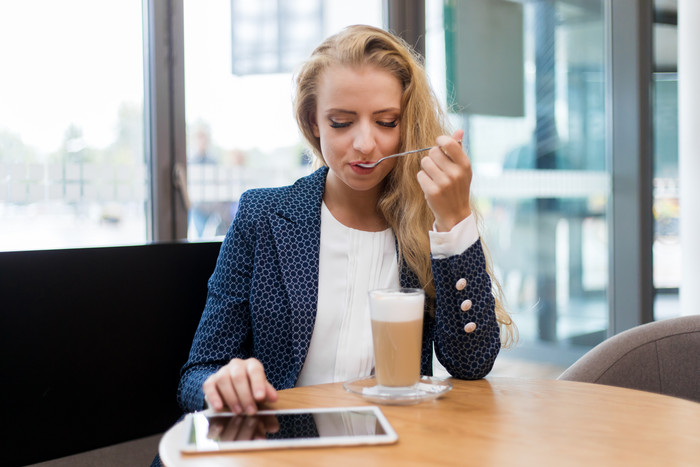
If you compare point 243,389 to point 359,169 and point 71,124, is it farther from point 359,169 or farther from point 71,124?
point 71,124

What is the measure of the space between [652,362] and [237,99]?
6.82ft

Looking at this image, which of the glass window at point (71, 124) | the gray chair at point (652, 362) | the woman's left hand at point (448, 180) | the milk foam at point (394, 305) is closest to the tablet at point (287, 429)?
the milk foam at point (394, 305)

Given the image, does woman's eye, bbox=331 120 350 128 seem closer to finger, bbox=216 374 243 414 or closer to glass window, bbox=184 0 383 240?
finger, bbox=216 374 243 414

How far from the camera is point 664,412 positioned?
966 millimetres

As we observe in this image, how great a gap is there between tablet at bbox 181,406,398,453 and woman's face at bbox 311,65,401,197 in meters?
0.58

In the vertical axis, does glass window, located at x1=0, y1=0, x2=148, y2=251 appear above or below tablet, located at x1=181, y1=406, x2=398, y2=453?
above

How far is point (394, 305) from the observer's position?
3.26 feet

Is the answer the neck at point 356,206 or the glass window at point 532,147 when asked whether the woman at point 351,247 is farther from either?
the glass window at point 532,147

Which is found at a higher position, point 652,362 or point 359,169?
point 359,169

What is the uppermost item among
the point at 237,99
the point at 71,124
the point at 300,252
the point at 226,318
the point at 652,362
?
the point at 237,99

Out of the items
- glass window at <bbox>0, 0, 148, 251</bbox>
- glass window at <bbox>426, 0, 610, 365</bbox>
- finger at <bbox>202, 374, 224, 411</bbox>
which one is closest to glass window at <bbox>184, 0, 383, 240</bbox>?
glass window at <bbox>0, 0, 148, 251</bbox>

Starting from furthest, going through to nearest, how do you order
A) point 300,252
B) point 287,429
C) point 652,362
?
point 652,362 < point 300,252 < point 287,429

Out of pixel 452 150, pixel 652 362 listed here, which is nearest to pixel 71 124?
pixel 452 150

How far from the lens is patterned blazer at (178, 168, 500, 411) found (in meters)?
1.21
